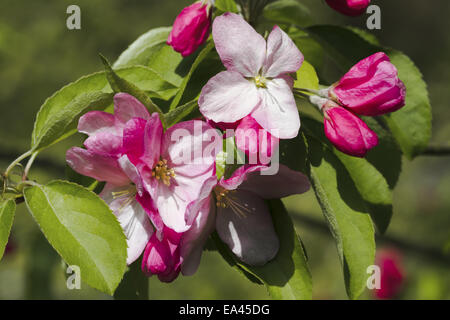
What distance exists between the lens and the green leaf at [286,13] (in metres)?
1.23

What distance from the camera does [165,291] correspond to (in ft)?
11.2

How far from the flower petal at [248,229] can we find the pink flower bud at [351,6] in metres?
0.37

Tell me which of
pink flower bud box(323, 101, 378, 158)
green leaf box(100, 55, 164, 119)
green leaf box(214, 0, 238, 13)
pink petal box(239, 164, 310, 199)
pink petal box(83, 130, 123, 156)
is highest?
green leaf box(214, 0, 238, 13)

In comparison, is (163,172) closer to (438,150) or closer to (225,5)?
(225,5)

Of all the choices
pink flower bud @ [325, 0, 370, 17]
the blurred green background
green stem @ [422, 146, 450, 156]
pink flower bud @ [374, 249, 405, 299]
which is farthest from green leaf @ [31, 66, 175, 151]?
the blurred green background

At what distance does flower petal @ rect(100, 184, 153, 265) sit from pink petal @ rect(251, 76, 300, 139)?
0.72 feet

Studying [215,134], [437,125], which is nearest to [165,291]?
[437,125]

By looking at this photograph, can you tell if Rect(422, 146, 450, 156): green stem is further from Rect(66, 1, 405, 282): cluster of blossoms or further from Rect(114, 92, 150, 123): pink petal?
Rect(114, 92, 150, 123): pink petal

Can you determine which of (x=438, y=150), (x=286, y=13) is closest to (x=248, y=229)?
(x=286, y=13)

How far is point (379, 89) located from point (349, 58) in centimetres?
30

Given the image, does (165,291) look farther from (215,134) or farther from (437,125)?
(215,134)

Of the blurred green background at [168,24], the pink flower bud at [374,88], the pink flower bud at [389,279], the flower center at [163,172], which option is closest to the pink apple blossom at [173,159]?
the flower center at [163,172]

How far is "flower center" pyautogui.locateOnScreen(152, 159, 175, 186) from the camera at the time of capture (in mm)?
812

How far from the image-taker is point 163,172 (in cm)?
82
